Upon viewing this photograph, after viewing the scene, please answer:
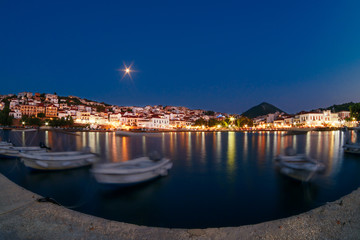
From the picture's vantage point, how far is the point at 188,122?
10081 centimetres

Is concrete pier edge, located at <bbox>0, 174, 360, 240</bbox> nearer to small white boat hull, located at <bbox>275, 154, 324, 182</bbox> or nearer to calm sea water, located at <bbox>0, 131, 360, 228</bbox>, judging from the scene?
calm sea water, located at <bbox>0, 131, 360, 228</bbox>

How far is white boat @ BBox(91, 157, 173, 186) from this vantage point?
24.8 ft

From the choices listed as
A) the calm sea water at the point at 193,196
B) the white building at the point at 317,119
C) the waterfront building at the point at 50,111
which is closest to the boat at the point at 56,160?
the calm sea water at the point at 193,196

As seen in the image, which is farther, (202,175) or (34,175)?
(202,175)

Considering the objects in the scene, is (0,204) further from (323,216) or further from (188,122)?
(188,122)

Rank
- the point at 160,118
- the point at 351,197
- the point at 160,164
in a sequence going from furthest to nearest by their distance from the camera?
the point at 160,118 < the point at 160,164 < the point at 351,197

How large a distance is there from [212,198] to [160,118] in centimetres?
7724

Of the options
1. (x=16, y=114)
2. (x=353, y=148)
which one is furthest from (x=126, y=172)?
(x=16, y=114)

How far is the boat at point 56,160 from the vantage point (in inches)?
408

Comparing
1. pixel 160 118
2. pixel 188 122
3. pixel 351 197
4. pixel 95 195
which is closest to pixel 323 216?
pixel 351 197

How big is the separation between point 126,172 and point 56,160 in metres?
5.28

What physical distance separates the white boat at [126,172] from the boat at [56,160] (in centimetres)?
411

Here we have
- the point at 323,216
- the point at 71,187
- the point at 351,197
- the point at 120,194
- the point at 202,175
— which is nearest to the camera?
the point at 323,216

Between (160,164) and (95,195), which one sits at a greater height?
(160,164)
